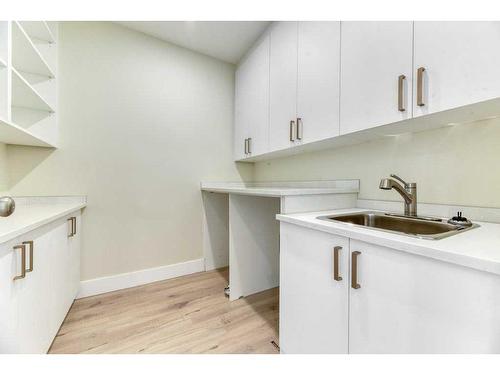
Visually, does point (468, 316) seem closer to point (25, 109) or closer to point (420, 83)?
point (420, 83)

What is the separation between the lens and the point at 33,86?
5.26ft

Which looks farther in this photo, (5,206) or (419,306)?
(5,206)

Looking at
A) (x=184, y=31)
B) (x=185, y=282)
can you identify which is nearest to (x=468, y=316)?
(x=185, y=282)

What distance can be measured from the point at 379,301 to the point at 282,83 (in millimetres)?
1545

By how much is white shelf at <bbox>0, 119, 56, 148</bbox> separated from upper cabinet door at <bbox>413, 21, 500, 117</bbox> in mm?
1879

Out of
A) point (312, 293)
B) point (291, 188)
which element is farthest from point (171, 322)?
point (291, 188)

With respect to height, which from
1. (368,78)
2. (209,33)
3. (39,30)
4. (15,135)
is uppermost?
(209,33)

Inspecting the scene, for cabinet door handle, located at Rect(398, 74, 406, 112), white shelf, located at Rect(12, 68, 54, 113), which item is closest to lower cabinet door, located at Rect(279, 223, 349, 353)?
cabinet door handle, located at Rect(398, 74, 406, 112)

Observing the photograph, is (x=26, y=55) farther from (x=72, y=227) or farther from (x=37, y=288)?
(x=37, y=288)

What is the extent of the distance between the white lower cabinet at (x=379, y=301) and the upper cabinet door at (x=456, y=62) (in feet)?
2.09

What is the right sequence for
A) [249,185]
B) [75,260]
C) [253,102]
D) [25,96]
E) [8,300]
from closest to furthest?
1. [8,300]
2. [25,96]
3. [75,260]
4. [253,102]
5. [249,185]

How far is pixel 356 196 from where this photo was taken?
1.51 metres

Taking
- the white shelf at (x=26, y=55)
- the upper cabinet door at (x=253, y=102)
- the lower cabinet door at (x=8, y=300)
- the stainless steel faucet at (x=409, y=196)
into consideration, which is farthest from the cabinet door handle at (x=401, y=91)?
the white shelf at (x=26, y=55)

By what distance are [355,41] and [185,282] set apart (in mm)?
2264
